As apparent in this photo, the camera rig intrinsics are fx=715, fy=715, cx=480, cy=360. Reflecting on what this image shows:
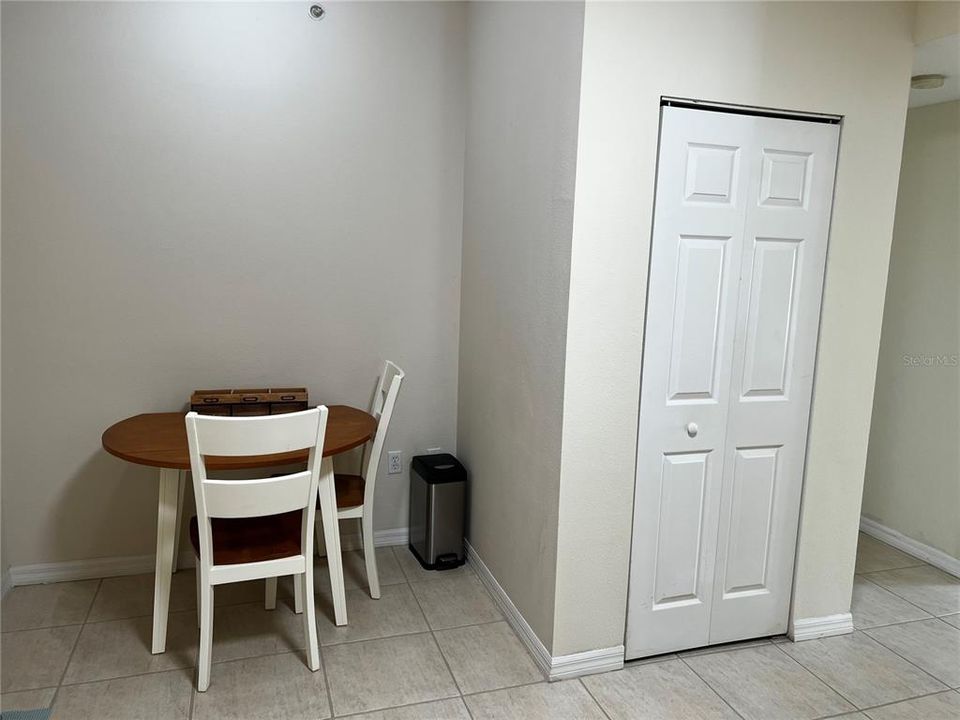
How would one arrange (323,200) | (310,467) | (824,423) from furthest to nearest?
1. (323,200)
2. (824,423)
3. (310,467)

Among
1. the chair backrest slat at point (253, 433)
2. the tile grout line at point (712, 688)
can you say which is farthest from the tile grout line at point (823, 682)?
the chair backrest slat at point (253, 433)

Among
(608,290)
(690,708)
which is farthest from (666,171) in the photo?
(690,708)

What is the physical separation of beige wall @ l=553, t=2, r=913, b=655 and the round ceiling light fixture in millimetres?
483

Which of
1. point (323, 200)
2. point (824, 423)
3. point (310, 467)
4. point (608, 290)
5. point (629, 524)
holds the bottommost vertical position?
point (629, 524)

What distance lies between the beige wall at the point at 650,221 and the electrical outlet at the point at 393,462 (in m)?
1.28

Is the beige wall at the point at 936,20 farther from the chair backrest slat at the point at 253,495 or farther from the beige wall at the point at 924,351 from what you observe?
the chair backrest slat at the point at 253,495

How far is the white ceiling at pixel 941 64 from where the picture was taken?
2469mm

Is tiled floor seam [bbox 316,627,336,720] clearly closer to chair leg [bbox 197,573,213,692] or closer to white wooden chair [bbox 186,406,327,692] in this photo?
white wooden chair [bbox 186,406,327,692]

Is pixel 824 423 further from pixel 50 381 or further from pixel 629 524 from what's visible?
pixel 50 381

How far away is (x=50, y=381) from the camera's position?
2.98 m

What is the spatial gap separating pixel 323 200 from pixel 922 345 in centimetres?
298

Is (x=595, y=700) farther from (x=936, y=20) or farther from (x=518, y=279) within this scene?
(x=936, y=20)

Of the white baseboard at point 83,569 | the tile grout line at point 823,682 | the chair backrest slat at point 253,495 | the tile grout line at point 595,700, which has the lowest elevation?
the tile grout line at point 595,700

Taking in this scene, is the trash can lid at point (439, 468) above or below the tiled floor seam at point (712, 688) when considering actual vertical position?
above
